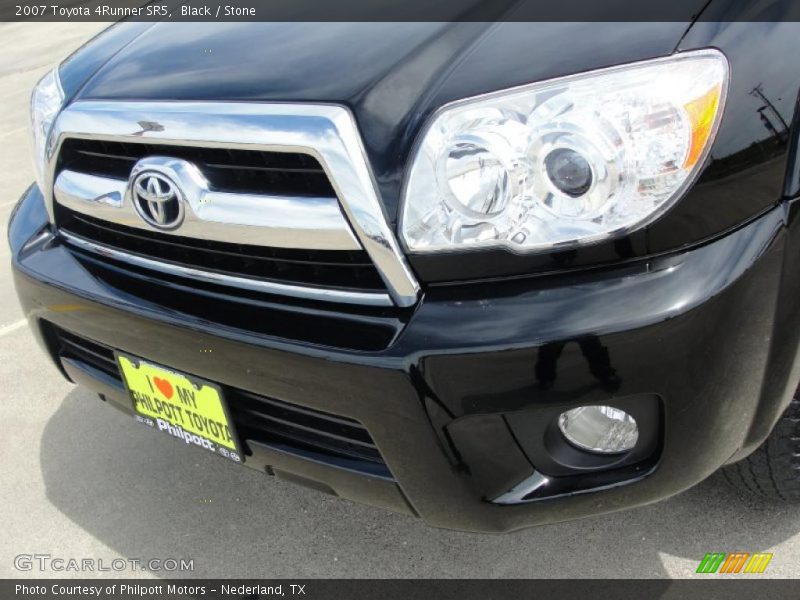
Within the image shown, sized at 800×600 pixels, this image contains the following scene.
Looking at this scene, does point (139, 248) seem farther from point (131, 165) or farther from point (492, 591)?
point (492, 591)

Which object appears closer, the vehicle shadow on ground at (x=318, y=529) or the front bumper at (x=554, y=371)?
the front bumper at (x=554, y=371)

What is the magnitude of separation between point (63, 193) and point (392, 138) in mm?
926

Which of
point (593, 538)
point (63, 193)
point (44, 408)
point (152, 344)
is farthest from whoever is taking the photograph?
point (44, 408)

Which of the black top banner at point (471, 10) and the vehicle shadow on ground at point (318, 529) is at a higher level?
the black top banner at point (471, 10)

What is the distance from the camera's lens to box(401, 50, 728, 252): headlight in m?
1.30

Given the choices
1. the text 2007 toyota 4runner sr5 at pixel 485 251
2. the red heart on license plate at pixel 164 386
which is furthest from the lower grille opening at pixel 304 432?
the red heart on license plate at pixel 164 386

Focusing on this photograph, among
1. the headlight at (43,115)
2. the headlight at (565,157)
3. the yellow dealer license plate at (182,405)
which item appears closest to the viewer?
the headlight at (565,157)

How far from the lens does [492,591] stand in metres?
1.96

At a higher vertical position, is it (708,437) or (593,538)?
(708,437)

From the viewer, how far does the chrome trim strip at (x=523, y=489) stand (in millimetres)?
1497

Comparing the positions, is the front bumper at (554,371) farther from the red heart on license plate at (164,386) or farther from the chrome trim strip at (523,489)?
the red heart on license plate at (164,386)

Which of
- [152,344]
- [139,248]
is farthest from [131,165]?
[152,344]

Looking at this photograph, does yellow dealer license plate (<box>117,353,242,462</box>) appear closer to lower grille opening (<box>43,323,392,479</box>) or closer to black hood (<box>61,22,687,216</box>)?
lower grille opening (<box>43,323,392,479</box>)

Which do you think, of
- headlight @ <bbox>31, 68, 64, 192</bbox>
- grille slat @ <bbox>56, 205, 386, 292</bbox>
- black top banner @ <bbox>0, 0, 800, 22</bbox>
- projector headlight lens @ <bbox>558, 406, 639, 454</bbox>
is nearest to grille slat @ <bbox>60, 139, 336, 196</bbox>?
grille slat @ <bbox>56, 205, 386, 292</bbox>
